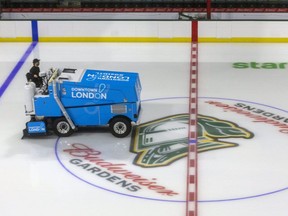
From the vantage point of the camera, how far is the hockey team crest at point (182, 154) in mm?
5551

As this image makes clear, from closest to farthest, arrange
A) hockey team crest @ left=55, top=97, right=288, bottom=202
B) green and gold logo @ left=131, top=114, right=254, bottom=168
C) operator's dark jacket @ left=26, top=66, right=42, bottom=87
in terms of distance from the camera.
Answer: hockey team crest @ left=55, top=97, right=288, bottom=202, green and gold logo @ left=131, top=114, right=254, bottom=168, operator's dark jacket @ left=26, top=66, right=42, bottom=87

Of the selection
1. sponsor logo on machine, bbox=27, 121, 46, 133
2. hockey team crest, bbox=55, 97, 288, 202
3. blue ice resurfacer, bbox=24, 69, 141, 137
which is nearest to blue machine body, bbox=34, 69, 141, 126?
blue ice resurfacer, bbox=24, 69, 141, 137

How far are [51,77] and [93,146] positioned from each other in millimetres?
934

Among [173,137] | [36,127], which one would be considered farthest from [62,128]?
[173,137]

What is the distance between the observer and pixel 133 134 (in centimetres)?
680

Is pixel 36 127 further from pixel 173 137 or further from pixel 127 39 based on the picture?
pixel 127 39

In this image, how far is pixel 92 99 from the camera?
656 cm

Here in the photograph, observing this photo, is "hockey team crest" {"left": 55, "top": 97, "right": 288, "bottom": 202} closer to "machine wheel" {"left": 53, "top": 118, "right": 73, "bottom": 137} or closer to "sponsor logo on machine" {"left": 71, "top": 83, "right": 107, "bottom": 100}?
"machine wheel" {"left": 53, "top": 118, "right": 73, "bottom": 137}

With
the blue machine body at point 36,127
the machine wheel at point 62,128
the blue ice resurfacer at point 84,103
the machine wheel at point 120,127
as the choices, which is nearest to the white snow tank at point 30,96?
the blue ice resurfacer at point 84,103

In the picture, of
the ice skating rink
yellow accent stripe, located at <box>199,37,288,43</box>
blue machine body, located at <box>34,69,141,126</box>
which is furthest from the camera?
yellow accent stripe, located at <box>199,37,288,43</box>

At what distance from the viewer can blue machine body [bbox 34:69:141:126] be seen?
6.53 m

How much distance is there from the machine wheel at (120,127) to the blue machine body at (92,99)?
2.3 inches

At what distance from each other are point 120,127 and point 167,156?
0.74m

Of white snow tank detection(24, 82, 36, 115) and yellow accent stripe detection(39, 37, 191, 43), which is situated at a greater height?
yellow accent stripe detection(39, 37, 191, 43)
